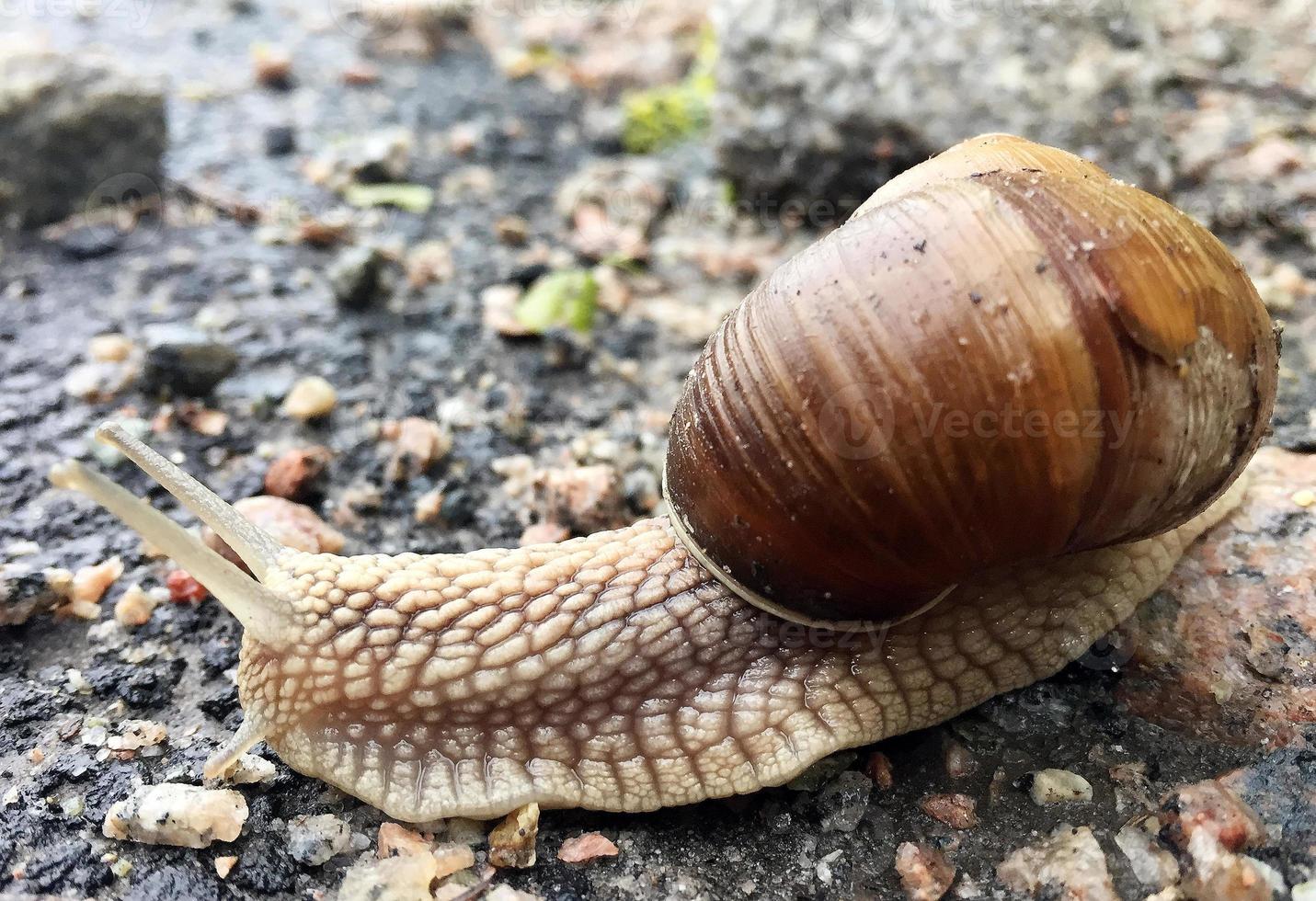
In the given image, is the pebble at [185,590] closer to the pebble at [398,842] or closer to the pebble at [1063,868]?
the pebble at [398,842]

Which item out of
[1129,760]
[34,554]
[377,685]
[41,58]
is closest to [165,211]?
[41,58]

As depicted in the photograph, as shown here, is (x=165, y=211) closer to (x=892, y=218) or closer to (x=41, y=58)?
(x=41, y=58)

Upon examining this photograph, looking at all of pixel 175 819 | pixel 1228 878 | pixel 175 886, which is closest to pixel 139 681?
pixel 175 819

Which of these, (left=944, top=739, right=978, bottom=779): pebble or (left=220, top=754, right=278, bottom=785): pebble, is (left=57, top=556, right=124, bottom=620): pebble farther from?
(left=944, top=739, right=978, bottom=779): pebble

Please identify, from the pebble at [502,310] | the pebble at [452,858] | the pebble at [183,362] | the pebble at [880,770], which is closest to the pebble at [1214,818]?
the pebble at [880,770]

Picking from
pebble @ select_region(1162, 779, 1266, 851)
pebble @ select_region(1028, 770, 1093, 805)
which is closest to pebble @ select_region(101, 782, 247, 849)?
pebble @ select_region(1028, 770, 1093, 805)

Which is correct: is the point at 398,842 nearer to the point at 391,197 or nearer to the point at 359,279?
the point at 359,279

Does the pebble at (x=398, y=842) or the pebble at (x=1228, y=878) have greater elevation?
the pebble at (x=1228, y=878)
